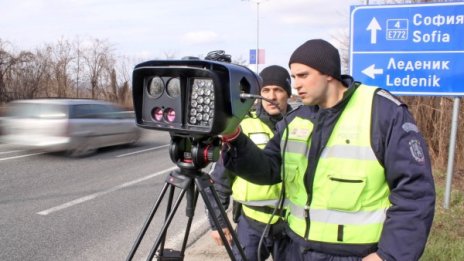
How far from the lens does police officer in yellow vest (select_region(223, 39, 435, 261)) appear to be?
174 centimetres

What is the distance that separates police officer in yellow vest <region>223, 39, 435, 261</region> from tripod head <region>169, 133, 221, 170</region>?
0.37 ft

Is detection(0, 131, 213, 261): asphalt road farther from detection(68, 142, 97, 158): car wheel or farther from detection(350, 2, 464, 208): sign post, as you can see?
detection(350, 2, 464, 208): sign post

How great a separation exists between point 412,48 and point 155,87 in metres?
4.41

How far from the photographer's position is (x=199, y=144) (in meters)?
1.75

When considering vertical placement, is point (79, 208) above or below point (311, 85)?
below

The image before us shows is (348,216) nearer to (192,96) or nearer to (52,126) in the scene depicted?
(192,96)

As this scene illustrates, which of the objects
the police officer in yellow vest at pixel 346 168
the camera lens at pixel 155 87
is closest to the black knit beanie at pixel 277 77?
the police officer in yellow vest at pixel 346 168

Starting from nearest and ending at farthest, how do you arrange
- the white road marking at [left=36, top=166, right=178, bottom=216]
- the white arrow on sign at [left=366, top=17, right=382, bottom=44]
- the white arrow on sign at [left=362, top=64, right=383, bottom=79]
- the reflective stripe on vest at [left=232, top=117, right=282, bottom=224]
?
the reflective stripe on vest at [left=232, top=117, right=282, bottom=224] < the white arrow on sign at [left=366, top=17, right=382, bottom=44] < the white arrow on sign at [left=362, top=64, right=383, bottom=79] < the white road marking at [left=36, top=166, right=178, bottom=216]

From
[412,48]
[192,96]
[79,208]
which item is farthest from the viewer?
[79,208]

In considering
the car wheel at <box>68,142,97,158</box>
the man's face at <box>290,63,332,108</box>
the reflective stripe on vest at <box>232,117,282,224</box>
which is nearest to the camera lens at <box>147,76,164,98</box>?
the man's face at <box>290,63,332,108</box>

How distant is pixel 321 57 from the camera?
6.45 ft

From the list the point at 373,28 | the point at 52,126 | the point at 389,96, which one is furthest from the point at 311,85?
the point at 52,126

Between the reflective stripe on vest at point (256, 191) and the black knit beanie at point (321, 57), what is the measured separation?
0.69 meters

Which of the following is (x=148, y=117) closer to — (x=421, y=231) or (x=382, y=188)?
(x=382, y=188)
